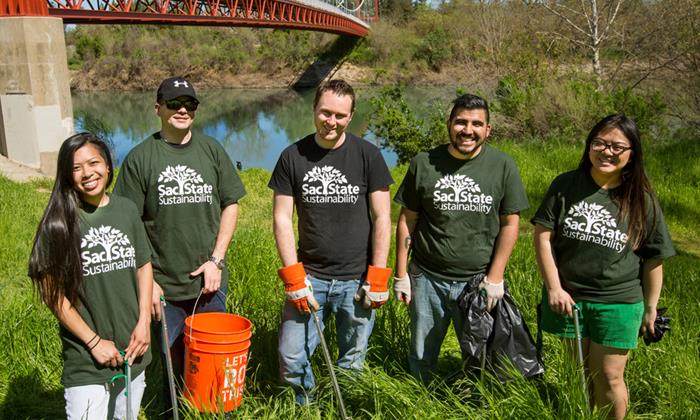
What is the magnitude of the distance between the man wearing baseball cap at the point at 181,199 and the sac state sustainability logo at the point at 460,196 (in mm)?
1048

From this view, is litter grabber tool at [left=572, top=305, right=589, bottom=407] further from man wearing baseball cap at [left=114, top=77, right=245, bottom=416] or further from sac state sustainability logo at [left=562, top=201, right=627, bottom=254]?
man wearing baseball cap at [left=114, top=77, right=245, bottom=416]

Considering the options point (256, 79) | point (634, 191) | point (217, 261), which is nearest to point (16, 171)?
point (217, 261)

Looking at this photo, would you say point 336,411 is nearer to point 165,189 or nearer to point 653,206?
point 165,189

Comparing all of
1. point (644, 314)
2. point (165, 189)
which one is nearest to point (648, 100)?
point (644, 314)

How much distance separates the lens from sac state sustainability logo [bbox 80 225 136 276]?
2.50 meters

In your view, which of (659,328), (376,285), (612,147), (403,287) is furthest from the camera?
(403,287)

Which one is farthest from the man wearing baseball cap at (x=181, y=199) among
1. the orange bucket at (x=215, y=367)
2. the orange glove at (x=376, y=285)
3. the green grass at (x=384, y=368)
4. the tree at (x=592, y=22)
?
the tree at (x=592, y=22)

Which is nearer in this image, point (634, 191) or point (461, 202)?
point (634, 191)

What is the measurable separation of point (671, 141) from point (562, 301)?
10.4 metres

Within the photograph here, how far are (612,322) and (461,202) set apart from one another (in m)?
0.84

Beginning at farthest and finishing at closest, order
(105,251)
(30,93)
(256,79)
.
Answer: (256,79)
(30,93)
(105,251)

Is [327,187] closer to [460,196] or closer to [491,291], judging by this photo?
[460,196]

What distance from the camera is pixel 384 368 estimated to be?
12.1ft

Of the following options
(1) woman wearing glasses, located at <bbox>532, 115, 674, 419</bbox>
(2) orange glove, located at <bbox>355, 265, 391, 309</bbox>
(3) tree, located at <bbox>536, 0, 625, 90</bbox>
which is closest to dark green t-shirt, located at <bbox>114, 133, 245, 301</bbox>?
(2) orange glove, located at <bbox>355, 265, 391, 309</bbox>
